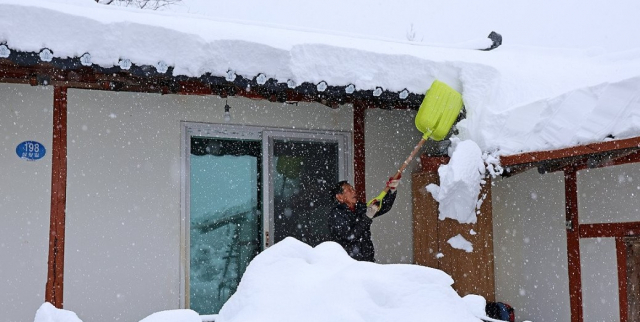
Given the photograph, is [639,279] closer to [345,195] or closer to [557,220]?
[557,220]

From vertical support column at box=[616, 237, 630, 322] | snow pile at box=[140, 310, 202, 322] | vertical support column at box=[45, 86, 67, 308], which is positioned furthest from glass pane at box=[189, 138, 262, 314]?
snow pile at box=[140, 310, 202, 322]

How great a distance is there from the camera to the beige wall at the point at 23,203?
16.7 ft

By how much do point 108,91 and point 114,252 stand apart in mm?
1380

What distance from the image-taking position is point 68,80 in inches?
201

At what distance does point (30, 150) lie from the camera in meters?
5.22

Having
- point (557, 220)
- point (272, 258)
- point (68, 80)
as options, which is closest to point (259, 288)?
point (272, 258)

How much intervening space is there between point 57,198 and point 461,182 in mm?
3356

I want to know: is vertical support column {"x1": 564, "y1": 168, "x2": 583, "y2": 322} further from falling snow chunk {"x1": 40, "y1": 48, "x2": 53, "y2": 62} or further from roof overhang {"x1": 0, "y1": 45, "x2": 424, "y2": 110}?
falling snow chunk {"x1": 40, "y1": 48, "x2": 53, "y2": 62}

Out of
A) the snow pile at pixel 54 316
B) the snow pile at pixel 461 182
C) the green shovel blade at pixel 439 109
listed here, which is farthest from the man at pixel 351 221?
the snow pile at pixel 54 316

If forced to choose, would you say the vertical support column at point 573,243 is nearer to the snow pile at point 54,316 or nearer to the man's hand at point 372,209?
the man's hand at point 372,209

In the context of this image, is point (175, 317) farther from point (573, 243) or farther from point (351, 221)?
point (573, 243)

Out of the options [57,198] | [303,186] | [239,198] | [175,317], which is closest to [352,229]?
[303,186]

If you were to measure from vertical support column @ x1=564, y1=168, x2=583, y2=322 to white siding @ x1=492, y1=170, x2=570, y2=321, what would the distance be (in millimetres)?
79

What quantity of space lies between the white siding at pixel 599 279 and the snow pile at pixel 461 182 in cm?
98
